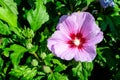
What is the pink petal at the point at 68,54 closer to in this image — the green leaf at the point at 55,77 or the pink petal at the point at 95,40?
the pink petal at the point at 95,40

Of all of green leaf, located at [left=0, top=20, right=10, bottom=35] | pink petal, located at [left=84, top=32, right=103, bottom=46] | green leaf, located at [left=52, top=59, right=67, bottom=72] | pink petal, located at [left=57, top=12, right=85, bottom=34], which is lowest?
green leaf, located at [left=52, top=59, right=67, bottom=72]

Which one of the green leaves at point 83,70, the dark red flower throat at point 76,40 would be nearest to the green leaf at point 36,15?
the dark red flower throat at point 76,40

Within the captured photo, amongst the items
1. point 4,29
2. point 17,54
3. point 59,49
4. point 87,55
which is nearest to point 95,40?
point 87,55

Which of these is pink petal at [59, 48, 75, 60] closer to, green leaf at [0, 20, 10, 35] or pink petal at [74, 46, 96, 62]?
pink petal at [74, 46, 96, 62]

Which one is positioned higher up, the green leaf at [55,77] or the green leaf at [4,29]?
the green leaf at [4,29]

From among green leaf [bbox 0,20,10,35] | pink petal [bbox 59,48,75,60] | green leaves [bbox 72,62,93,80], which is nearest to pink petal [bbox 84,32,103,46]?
pink petal [bbox 59,48,75,60]

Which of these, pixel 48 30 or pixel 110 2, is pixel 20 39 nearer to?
pixel 48 30
